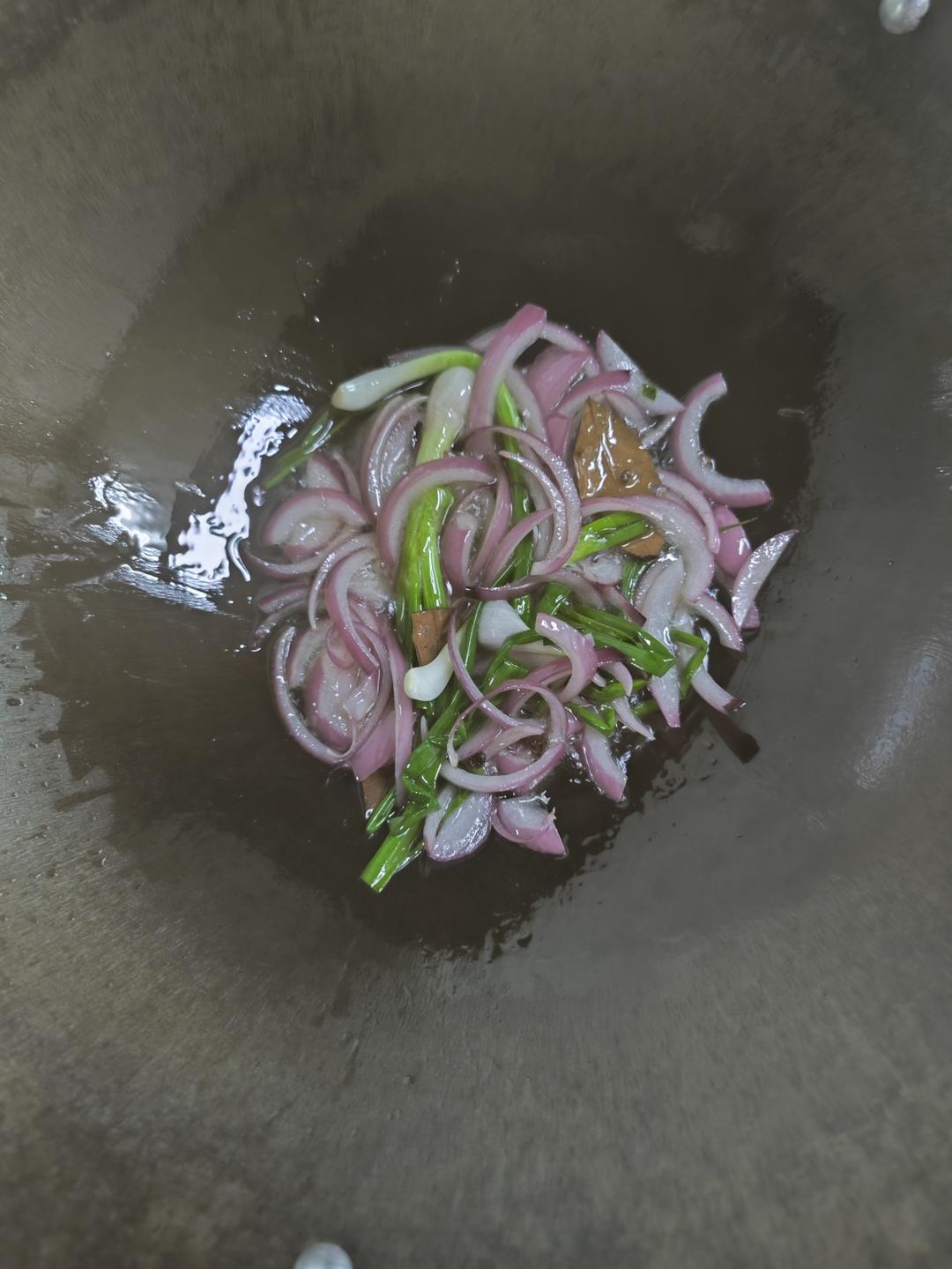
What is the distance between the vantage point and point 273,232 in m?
0.93

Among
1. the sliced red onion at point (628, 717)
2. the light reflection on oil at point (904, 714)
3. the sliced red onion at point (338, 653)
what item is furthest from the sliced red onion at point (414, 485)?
the light reflection on oil at point (904, 714)

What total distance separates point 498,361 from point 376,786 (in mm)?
562

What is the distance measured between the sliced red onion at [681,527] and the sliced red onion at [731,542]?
0.08 ft

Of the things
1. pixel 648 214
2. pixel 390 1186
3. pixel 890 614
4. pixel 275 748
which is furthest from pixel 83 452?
pixel 890 614

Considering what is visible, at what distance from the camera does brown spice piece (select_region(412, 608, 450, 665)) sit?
35.1 inches

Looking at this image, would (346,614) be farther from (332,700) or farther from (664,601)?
(664,601)

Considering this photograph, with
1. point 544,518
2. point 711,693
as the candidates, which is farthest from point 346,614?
point 711,693

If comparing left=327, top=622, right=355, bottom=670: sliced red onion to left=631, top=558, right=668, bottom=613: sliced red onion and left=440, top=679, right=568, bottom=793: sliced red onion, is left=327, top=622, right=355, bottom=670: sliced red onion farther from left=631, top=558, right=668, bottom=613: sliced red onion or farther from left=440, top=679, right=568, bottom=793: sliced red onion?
left=631, top=558, right=668, bottom=613: sliced red onion

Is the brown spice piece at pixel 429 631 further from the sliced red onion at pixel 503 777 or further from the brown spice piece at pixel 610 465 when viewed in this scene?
the brown spice piece at pixel 610 465

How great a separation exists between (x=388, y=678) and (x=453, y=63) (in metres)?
0.74

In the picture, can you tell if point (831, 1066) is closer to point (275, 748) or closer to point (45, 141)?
point (275, 748)

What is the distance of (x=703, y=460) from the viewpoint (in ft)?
3.30

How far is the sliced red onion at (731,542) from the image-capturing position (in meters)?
0.97

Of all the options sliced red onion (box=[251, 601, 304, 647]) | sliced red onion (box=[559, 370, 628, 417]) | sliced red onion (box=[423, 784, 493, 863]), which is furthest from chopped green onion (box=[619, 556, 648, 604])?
sliced red onion (box=[251, 601, 304, 647])
